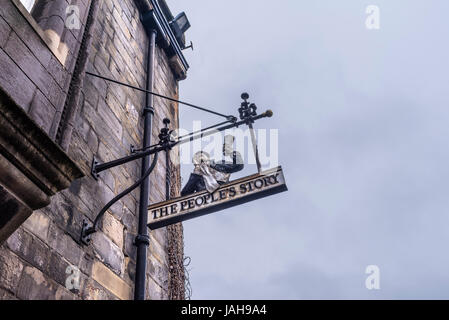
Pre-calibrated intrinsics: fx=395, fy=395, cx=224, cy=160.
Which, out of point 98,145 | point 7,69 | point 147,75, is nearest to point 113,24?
point 147,75

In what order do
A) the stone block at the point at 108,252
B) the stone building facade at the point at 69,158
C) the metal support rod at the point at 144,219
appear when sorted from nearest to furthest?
1. the stone building facade at the point at 69,158
2. the stone block at the point at 108,252
3. the metal support rod at the point at 144,219

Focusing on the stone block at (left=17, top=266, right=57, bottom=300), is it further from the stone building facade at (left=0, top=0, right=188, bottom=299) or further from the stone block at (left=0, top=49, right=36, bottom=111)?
the stone block at (left=0, top=49, right=36, bottom=111)

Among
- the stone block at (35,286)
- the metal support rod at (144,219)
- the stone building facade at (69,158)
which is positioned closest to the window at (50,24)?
the stone building facade at (69,158)

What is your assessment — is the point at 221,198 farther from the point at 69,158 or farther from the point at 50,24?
the point at 50,24

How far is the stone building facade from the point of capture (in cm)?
265

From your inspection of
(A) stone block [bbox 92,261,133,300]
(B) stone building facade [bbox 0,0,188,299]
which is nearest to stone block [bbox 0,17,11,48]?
(B) stone building facade [bbox 0,0,188,299]

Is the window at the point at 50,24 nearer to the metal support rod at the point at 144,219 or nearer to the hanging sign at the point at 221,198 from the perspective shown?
the metal support rod at the point at 144,219

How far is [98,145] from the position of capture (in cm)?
458

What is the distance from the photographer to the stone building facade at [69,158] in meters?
2.65

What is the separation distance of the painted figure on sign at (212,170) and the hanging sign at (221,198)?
0.13m

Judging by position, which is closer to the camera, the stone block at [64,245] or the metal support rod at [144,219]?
the stone block at [64,245]

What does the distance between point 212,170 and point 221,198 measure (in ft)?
1.74

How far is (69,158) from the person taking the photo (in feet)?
9.43

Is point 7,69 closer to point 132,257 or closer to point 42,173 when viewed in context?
point 42,173
